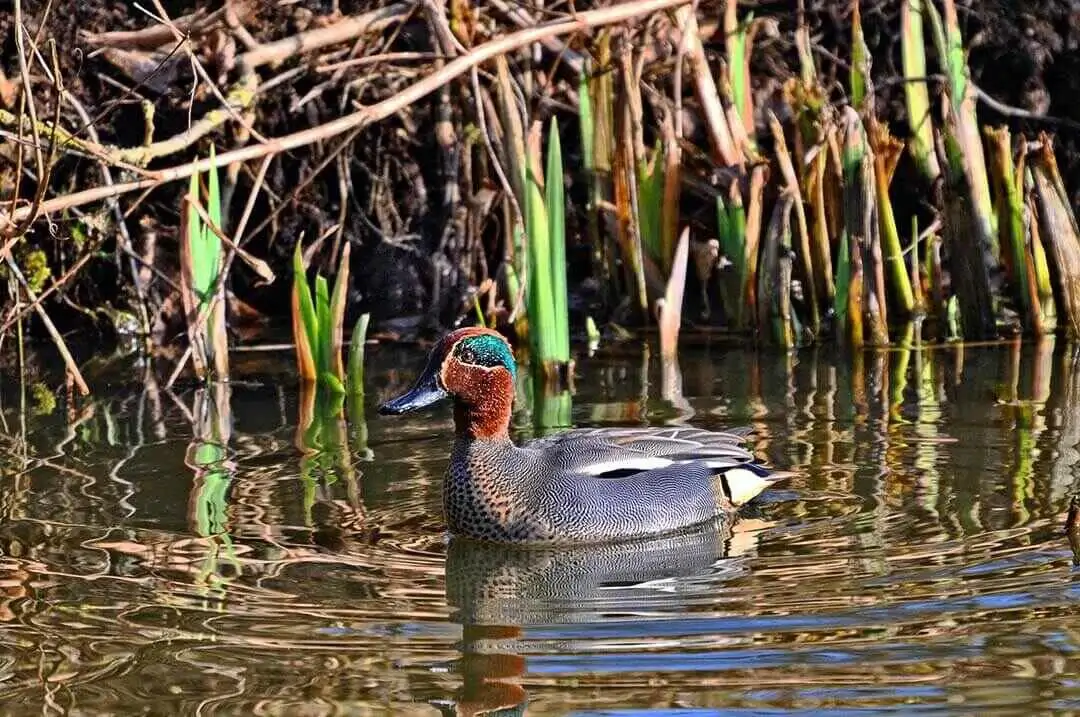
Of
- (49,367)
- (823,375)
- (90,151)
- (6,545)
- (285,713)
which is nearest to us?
(285,713)

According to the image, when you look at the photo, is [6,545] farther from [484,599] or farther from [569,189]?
[569,189]

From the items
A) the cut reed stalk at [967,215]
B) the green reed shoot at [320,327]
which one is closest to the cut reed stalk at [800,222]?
the cut reed stalk at [967,215]

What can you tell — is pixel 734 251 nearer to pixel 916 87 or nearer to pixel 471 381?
pixel 916 87

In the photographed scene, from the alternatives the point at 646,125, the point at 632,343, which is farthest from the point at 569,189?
the point at 632,343

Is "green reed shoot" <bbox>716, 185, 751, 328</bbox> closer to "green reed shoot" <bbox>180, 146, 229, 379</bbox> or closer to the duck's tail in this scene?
"green reed shoot" <bbox>180, 146, 229, 379</bbox>

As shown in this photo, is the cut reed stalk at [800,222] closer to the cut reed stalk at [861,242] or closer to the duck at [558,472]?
the cut reed stalk at [861,242]

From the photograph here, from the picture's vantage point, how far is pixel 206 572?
4645mm

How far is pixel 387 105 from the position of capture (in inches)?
296

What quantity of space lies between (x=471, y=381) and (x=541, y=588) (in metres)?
0.97

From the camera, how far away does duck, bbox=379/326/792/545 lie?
5.22 metres

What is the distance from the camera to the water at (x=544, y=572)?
143 inches


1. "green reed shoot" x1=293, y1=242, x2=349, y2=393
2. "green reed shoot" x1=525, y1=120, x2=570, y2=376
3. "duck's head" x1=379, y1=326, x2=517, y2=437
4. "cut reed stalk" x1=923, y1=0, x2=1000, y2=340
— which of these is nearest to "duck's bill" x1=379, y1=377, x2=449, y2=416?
"duck's head" x1=379, y1=326, x2=517, y2=437

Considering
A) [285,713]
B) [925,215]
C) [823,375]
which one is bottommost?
[285,713]

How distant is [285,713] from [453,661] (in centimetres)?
48
